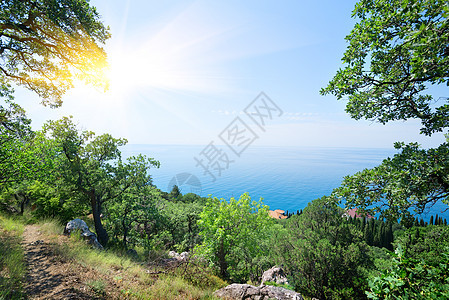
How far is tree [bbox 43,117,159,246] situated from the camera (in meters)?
13.5

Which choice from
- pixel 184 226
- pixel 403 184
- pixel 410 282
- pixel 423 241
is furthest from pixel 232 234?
pixel 423 241

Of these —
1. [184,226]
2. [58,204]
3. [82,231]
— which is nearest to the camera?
[82,231]

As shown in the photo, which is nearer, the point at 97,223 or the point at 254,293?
the point at 254,293

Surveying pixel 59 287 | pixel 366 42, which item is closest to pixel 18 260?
pixel 59 287

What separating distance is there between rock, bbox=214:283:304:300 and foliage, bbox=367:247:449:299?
5.91 meters

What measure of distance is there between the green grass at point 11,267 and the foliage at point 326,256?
13.5 m

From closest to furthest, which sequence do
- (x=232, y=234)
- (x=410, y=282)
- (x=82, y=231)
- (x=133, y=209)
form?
(x=410, y=282) < (x=82, y=231) < (x=232, y=234) < (x=133, y=209)

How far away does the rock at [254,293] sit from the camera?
22.6 feet

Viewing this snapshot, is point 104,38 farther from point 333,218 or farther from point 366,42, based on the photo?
point 333,218

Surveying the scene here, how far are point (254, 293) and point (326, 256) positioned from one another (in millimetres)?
6771

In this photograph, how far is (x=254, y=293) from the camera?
7.05 metres

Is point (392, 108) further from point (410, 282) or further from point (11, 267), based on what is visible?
point (11, 267)

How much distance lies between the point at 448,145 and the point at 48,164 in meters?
16.3

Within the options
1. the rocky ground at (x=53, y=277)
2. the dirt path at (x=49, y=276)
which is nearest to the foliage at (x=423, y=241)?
the rocky ground at (x=53, y=277)
